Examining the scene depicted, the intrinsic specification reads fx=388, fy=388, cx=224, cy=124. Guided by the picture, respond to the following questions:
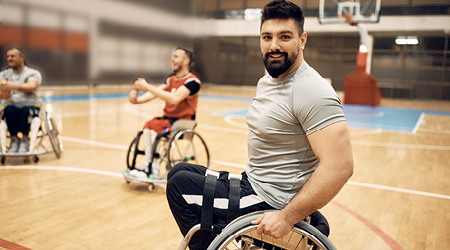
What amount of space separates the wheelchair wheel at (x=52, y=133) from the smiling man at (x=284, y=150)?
290 cm

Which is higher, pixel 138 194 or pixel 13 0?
pixel 13 0

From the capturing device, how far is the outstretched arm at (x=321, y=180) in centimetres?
132

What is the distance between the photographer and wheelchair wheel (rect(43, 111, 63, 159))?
4.02 metres

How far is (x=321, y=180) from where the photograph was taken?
1333 mm

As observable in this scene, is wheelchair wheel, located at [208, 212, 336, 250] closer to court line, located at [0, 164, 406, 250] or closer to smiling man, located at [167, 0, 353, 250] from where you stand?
smiling man, located at [167, 0, 353, 250]

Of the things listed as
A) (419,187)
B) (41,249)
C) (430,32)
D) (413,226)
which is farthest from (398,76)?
(41,249)

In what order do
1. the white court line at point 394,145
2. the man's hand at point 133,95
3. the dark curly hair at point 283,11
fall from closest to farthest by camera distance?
1. the dark curly hair at point 283,11
2. the man's hand at point 133,95
3. the white court line at point 394,145

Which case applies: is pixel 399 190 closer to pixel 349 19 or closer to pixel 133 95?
pixel 133 95

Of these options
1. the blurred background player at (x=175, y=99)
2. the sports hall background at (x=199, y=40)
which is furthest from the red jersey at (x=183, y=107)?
the sports hall background at (x=199, y=40)

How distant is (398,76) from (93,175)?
14.3m

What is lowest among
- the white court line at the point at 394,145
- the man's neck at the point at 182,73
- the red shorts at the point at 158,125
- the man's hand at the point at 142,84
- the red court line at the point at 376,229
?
the red court line at the point at 376,229

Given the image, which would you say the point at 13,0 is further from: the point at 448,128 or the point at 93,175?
the point at 448,128

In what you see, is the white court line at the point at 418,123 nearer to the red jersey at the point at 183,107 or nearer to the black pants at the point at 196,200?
the red jersey at the point at 183,107

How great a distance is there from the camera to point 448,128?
8016mm
